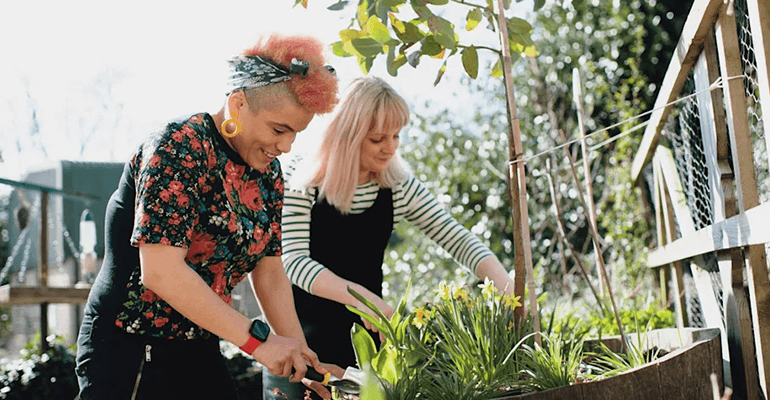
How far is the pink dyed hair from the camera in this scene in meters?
1.49

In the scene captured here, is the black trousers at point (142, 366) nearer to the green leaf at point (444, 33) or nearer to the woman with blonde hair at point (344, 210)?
the woman with blonde hair at point (344, 210)

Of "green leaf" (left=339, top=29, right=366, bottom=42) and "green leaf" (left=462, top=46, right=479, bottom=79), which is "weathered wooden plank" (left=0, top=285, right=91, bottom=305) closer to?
"green leaf" (left=339, top=29, right=366, bottom=42)

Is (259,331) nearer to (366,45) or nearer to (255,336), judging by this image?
(255,336)

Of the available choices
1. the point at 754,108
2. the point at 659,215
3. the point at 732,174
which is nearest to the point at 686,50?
the point at 754,108

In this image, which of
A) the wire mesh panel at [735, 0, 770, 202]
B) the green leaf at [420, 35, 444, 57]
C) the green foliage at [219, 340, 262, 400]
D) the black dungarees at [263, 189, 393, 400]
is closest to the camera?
the green leaf at [420, 35, 444, 57]

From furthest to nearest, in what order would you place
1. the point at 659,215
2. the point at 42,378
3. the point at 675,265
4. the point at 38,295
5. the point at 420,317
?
A: 1. the point at 42,378
2. the point at 38,295
3. the point at 659,215
4. the point at 675,265
5. the point at 420,317

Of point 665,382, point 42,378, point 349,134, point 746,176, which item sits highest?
point 349,134

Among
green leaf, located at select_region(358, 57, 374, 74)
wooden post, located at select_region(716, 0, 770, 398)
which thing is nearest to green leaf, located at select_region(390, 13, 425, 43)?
green leaf, located at select_region(358, 57, 374, 74)

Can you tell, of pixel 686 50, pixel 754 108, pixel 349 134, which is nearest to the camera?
pixel 754 108

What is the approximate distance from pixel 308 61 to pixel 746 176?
3.19 feet

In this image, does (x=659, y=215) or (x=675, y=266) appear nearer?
(x=675, y=266)

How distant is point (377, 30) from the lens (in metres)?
1.64

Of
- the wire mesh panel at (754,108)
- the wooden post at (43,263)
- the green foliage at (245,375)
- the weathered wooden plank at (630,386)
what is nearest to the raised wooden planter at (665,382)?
the weathered wooden plank at (630,386)

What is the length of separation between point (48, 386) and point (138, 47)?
873 cm
